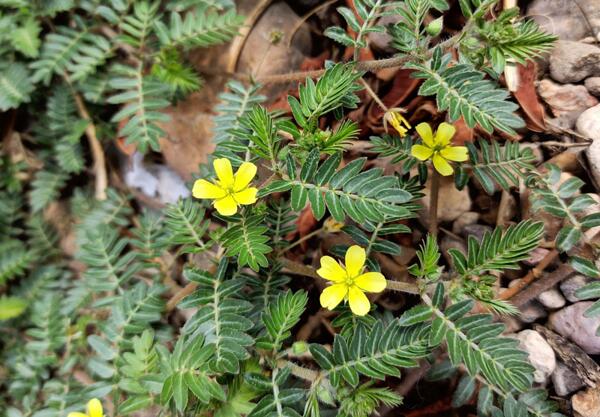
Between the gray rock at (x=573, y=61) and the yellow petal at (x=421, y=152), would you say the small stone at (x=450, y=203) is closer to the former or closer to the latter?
the yellow petal at (x=421, y=152)

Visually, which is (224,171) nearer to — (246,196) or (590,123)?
(246,196)

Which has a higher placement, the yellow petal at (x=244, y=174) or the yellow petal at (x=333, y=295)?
the yellow petal at (x=244, y=174)

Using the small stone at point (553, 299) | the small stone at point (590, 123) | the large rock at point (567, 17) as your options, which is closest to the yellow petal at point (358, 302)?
the small stone at point (553, 299)

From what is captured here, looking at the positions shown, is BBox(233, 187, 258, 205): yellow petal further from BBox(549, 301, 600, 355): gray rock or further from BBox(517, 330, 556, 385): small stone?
BBox(549, 301, 600, 355): gray rock

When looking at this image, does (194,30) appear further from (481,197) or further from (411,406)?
(411,406)

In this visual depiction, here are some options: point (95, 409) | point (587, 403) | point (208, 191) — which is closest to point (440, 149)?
point (208, 191)

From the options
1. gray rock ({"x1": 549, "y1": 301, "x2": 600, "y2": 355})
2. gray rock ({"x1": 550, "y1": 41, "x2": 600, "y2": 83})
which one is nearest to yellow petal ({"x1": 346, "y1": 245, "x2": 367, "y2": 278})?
gray rock ({"x1": 549, "y1": 301, "x2": 600, "y2": 355})
